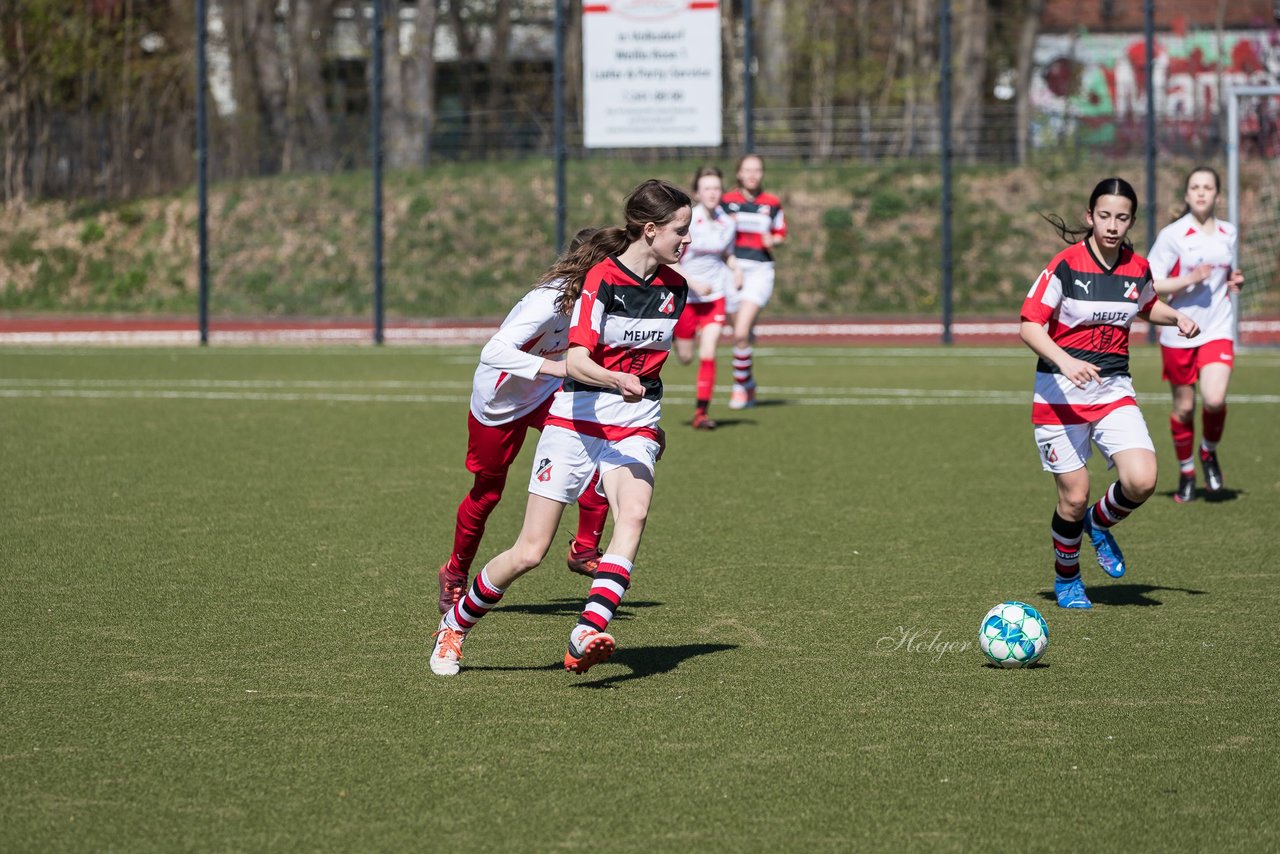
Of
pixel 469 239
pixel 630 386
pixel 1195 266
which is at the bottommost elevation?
pixel 630 386

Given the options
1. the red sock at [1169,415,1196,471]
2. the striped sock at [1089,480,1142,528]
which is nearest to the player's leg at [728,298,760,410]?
the red sock at [1169,415,1196,471]

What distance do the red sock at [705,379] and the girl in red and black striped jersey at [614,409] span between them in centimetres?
767

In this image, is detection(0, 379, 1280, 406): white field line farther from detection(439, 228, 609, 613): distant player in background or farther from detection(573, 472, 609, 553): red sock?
detection(439, 228, 609, 613): distant player in background

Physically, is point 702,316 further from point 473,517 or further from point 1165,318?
point 473,517

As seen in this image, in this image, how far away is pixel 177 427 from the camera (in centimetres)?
1396

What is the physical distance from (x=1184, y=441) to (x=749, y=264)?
18.6 ft

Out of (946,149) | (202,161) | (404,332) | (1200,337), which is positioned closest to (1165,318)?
(1200,337)

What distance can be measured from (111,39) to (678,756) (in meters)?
34.9

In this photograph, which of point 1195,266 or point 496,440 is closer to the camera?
point 496,440

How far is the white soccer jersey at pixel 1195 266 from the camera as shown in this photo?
10508 mm

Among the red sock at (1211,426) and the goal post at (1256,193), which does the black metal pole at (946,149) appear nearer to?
the goal post at (1256,193)

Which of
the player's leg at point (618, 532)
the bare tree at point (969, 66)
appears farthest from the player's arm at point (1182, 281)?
the bare tree at point (969, 66)

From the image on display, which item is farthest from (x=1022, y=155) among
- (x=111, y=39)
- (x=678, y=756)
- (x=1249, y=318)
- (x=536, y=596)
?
(x=678, y=756)

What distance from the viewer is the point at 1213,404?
1053 cm
